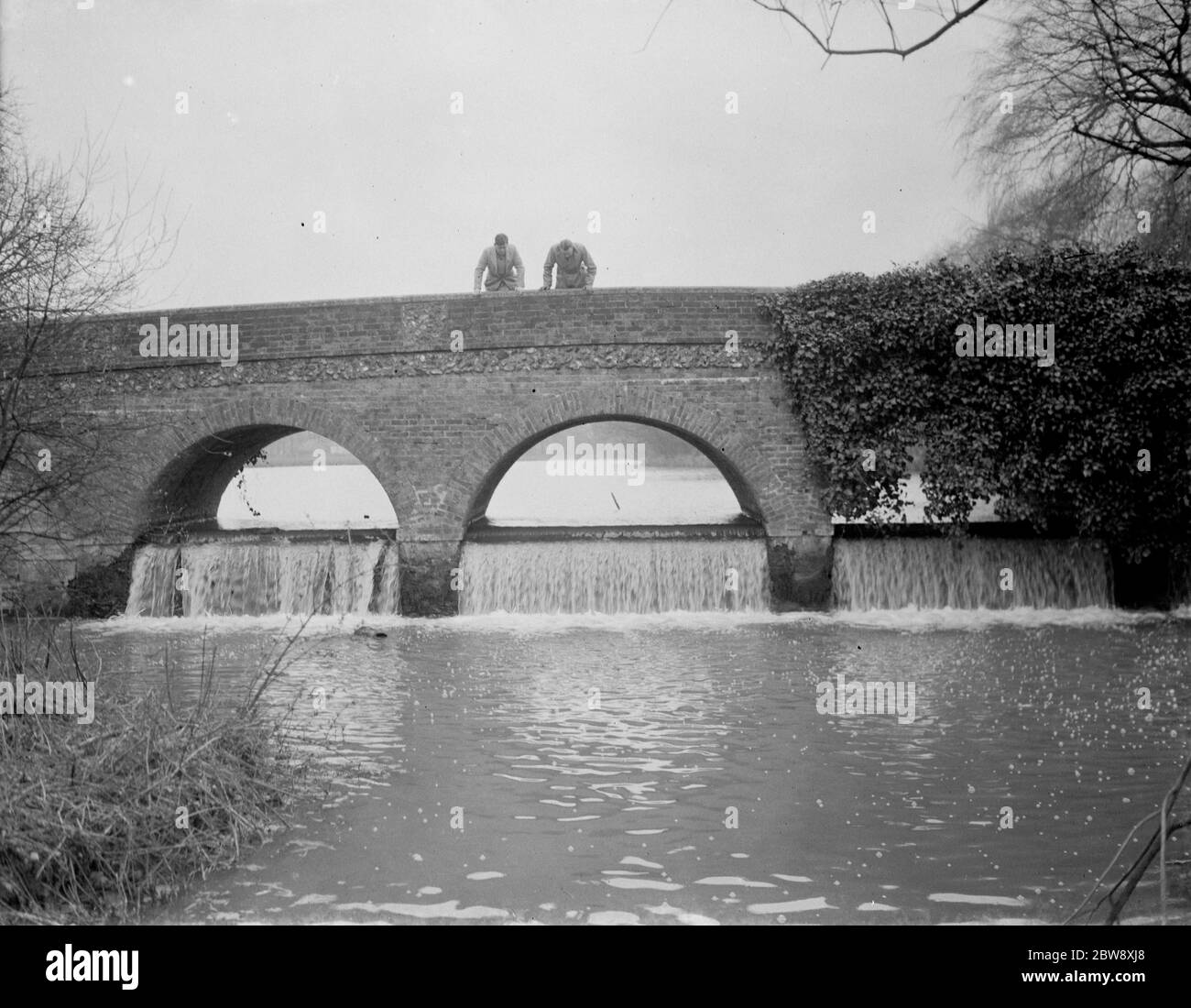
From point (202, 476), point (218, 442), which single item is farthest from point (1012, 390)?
point (202, 476)

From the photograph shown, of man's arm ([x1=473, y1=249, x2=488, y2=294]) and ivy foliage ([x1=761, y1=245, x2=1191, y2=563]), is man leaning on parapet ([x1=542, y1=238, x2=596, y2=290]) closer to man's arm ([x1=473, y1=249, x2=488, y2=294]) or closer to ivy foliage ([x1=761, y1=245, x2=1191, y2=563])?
man's arm ([x1=473, y1=249, x2=488, y2=294])

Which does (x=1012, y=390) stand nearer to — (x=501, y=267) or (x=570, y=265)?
(x=570, y=265)

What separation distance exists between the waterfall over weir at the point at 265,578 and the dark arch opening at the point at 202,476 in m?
0.71

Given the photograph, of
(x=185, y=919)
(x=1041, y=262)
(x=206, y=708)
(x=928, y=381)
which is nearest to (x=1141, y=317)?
(x=1041, y=262)

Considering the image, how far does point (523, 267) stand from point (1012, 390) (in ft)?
24.7

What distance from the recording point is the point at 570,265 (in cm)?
1673

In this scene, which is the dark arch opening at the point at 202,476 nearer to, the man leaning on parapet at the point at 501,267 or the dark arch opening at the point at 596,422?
the dark arch opening at the point at 596,422

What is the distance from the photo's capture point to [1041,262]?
603 inches

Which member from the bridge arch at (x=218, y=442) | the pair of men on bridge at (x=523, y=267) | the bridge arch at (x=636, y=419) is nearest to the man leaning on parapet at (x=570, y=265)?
the pair of men on bridge at (x=523, y=267)

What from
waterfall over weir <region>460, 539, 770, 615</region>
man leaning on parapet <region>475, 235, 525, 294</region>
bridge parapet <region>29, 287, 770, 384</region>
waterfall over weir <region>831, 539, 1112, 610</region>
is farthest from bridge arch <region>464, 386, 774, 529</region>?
man leaning on parapet <region>475, 235, 525, 294</region>

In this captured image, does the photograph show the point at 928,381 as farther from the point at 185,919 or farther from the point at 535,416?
the point at 185,919

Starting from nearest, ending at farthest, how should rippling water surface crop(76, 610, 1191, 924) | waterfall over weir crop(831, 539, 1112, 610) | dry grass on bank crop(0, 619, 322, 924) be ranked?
dry grass on bank crop(0, 619, 322, 924)
rippling water surface crop(76, 610, 1191, 924)
waterfall over weir crop(831, 539, 1112, 610)

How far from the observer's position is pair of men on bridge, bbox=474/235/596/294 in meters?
16.8

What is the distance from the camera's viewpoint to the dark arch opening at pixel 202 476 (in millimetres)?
16703
